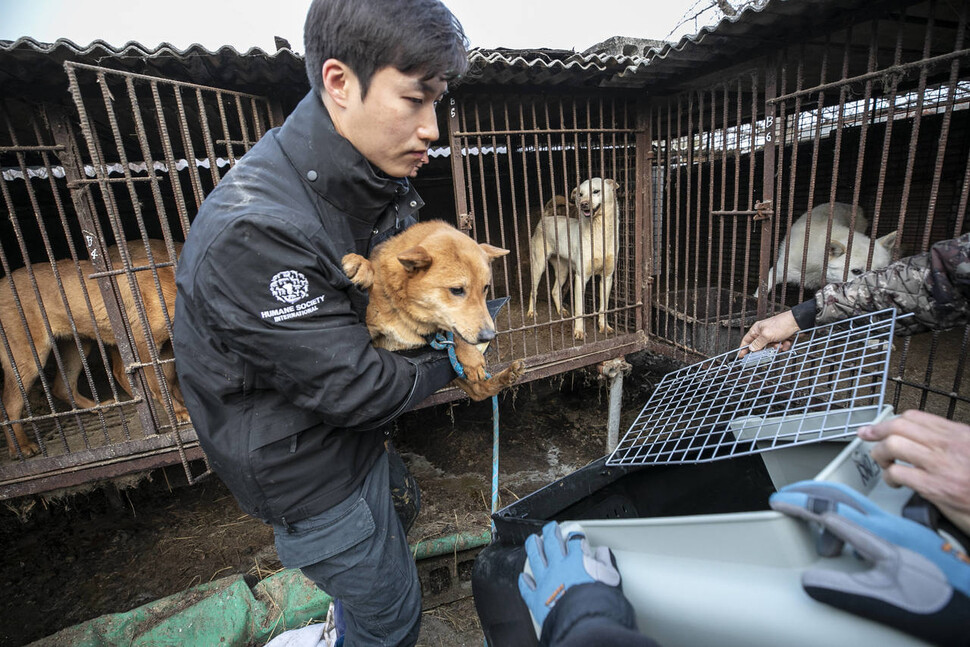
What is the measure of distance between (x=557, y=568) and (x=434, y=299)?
1.47m

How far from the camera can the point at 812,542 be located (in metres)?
0.93

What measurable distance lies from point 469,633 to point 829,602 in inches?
133

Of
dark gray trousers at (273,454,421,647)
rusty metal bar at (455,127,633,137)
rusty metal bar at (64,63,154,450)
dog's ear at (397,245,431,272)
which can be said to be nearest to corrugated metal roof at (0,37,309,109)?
rusty metal bar at (64,63,154,450)

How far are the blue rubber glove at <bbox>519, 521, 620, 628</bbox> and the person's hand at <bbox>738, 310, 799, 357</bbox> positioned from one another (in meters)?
1.39

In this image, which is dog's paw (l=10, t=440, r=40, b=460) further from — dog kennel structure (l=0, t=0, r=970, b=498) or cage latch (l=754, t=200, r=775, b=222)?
cage latch (l=754, t=200, r=775, b=222)

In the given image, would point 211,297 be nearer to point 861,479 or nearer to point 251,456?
point 251,456

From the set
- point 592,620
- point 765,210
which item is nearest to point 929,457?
point 592,620

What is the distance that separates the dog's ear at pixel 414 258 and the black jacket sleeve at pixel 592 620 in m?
1.59

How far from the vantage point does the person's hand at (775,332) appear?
206 centimetres

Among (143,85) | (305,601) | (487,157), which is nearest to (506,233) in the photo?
(487,157)

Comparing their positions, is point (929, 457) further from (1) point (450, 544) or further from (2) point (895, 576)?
(1) point (450, 544)

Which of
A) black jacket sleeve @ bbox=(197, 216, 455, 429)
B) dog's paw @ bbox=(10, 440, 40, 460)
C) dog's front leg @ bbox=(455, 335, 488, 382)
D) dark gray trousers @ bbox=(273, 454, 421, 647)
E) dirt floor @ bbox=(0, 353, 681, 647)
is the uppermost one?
black jacket sleeve @ bbox=(197, 216, 455, 429)

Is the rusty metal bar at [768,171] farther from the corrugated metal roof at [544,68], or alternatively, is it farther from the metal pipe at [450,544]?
the metal pipe at [450,544]

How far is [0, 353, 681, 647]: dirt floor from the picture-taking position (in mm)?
3953
